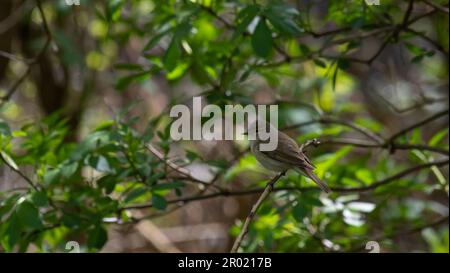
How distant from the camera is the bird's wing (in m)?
3.16

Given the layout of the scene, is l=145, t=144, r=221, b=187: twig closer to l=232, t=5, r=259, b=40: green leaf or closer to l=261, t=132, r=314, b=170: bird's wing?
l=261, t=132, r=314, b=170: bird's wing

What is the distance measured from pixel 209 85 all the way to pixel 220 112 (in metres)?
0.44

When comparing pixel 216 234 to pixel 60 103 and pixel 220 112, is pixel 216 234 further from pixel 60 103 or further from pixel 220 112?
pixel 220 112

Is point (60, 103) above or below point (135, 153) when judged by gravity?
above

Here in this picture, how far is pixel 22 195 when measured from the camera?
321cm

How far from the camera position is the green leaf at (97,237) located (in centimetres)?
339

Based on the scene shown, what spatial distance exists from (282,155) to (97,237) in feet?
3.44

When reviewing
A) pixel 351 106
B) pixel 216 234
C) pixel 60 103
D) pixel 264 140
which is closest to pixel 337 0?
pixel 264 140

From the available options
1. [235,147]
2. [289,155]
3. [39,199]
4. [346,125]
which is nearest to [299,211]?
[289,155]

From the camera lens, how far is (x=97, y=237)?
3.39 metres

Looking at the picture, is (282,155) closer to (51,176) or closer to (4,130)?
(51,176)

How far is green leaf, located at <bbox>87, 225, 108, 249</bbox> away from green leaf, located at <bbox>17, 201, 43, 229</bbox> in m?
0.36
